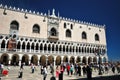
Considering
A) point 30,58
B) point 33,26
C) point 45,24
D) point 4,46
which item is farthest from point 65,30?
point 4,46

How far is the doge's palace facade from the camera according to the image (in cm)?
3562

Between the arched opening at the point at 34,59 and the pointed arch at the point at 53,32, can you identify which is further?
the pointed arch at the point at 53,32

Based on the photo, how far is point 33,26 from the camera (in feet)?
132

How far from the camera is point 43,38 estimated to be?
135 ft

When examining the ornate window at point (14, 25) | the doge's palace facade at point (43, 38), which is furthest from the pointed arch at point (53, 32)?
the ornate window at point (14, 25)

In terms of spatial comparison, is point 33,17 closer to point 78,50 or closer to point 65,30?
point 65,30

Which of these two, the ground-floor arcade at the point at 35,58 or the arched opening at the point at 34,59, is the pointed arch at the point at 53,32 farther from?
the arched opening at the point at 34,59

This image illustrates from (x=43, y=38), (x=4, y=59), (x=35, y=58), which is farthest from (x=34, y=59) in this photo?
(x=4, y=59)

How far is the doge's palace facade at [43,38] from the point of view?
35.6m

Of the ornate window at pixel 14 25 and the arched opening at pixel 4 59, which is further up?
the ornate window at pixel 14 25

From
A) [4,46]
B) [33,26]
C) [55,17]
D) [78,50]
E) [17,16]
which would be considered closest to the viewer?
[4,46]

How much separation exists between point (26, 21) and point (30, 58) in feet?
31.8

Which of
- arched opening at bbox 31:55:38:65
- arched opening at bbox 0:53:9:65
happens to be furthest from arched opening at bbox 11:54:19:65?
arched opening at bbox 31:55:38:65

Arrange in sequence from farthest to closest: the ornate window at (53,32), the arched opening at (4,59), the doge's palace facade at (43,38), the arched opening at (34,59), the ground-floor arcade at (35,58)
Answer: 1. the ornate window at (53,32)
2. the arched opening at (34,59)
3. the doge's palace facade at (43,38)
4. the ground-floor arcade at (35,58)
5. the arched opening at (4,59)
